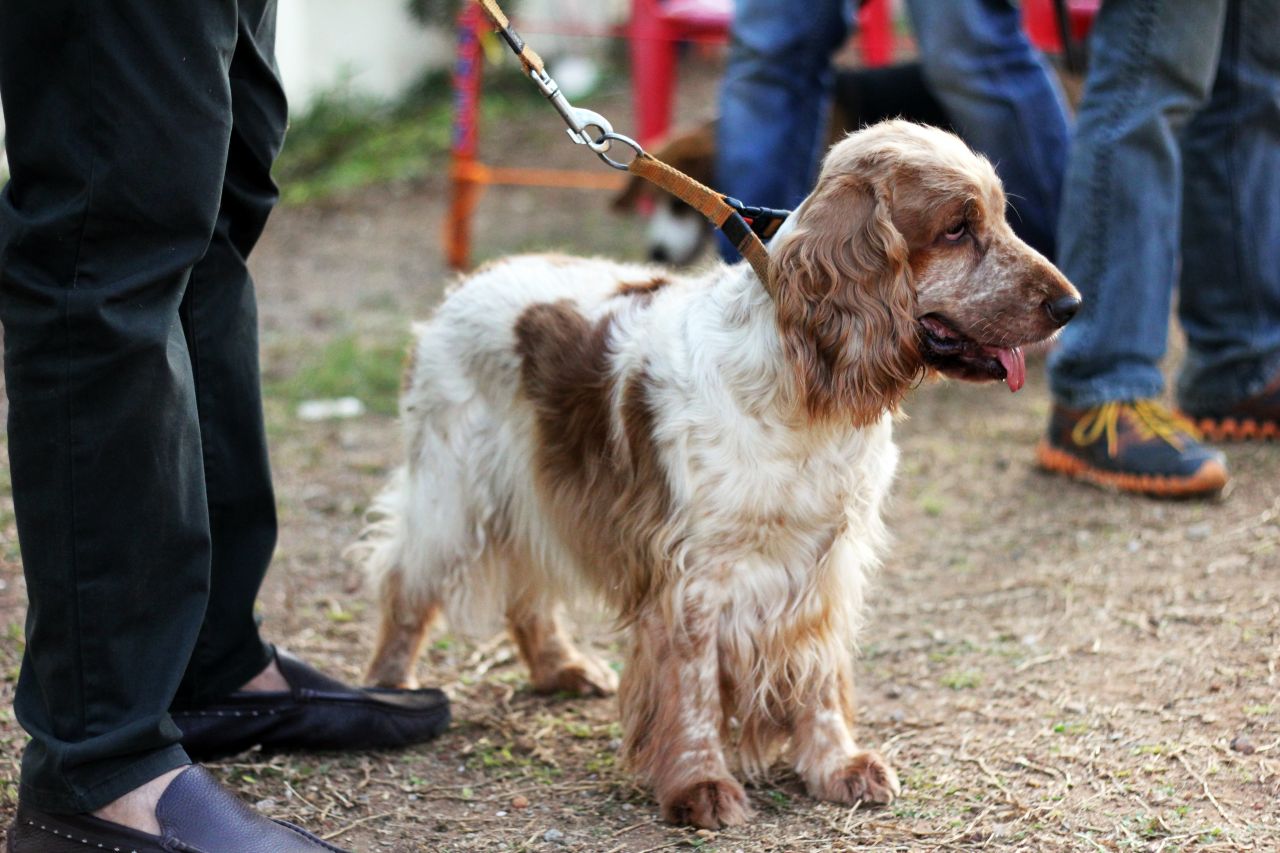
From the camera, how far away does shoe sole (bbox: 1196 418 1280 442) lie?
14.2 feet

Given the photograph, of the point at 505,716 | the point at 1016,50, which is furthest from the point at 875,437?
the point at 1016,50

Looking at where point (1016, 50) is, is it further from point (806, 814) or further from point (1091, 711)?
point (806, 814)

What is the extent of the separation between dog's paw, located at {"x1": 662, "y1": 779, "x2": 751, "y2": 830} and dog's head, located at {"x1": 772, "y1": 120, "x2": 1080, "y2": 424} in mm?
711

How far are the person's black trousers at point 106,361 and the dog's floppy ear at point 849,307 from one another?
1.01 meters

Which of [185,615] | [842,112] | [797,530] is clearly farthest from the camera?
[842,112]

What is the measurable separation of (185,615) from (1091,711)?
1.84 m

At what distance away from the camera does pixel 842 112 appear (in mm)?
5633

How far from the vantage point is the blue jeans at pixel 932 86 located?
411cm

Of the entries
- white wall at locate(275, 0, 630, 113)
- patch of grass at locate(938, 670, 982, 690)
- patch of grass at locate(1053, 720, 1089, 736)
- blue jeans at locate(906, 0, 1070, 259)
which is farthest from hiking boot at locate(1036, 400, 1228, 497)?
white wall at locate(275, 0, 630, 113)

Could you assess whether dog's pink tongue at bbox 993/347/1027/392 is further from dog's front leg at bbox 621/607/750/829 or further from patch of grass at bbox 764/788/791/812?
patch of grass at bbox 764/788/791/812

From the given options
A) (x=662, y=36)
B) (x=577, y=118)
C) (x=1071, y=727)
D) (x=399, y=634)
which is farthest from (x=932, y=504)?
(x=662, y=36)

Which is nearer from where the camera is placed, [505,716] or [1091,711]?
[1091,711]

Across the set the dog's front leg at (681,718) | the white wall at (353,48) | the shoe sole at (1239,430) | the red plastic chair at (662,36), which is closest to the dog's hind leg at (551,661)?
the dog's front leg at (681,718)

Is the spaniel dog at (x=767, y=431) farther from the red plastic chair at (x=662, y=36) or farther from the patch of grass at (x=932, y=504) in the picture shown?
the red plastic chair at (x=662, y=36)
